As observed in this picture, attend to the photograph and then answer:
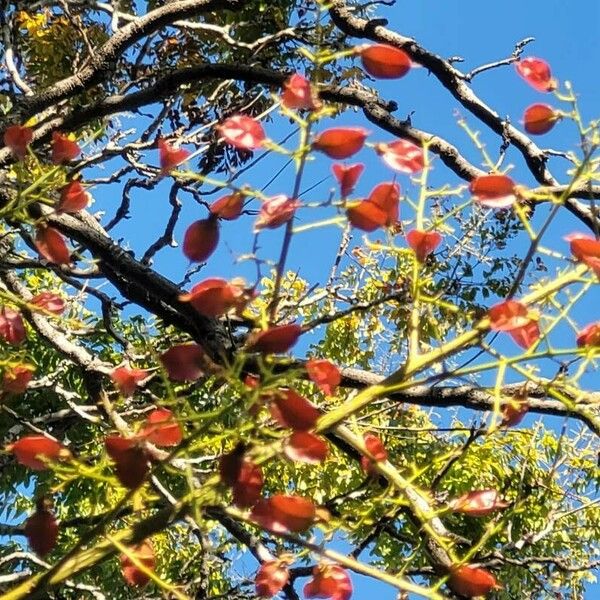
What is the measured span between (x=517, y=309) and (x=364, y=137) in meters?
0.21

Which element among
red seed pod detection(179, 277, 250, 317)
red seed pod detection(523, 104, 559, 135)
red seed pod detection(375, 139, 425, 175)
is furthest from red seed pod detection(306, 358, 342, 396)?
red seed pod detection(523, 104, 559, 135)

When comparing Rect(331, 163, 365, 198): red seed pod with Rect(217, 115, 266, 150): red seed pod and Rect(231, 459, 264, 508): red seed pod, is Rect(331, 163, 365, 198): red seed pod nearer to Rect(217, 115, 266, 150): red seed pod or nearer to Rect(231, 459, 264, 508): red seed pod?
Rect(217, 115, 266, 150): red seed pod

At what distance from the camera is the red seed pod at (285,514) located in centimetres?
79

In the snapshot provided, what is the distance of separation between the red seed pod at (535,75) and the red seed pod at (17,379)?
676 mm

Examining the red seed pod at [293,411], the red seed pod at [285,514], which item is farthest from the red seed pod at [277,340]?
the red seed pod at [285,514]

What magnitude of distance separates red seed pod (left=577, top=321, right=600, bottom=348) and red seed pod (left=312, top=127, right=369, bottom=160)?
290 millimetres

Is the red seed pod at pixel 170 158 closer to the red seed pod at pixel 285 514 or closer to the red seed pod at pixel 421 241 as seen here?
the red seed pod at pixel 421 241

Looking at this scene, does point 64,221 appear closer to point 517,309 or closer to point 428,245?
point 428,245

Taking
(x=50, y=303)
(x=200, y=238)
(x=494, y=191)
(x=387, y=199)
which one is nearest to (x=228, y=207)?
(x=200, y=238)

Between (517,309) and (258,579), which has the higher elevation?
(517,309)

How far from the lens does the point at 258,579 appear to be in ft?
2.94

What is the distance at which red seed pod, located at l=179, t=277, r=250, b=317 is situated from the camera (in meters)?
0.81

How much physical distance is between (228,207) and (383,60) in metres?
0.22

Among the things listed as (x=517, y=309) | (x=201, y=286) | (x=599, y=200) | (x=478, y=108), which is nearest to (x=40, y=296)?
(x=201, y=286)
